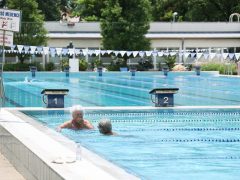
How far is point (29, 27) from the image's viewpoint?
1709 inches

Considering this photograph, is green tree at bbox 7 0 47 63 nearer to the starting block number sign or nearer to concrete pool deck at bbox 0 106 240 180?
the starting block number sign

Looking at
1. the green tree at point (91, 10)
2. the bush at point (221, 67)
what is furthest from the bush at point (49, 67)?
the bush at point (221, 67)

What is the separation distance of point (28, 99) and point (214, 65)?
82.5 feet

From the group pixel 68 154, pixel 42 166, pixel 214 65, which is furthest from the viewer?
pixel 214 65

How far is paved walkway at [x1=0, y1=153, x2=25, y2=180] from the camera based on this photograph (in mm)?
7225

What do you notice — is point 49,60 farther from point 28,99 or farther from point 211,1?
point 28,99

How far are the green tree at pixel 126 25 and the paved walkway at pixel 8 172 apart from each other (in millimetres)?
36546

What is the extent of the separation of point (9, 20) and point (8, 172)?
178 inches

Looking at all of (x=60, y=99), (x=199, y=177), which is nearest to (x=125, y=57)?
(x=60, y=99)

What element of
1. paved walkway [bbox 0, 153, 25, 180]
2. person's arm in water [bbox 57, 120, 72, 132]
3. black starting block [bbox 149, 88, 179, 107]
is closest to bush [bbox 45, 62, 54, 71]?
black starting block [bbox 149, 88, 179, 107]

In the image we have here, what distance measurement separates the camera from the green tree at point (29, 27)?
43.2 m

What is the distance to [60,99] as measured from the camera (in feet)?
49.3

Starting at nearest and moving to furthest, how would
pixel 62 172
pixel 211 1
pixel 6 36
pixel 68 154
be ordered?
pixel 62 172 → pixel 68 154 → pixel 6 36 → pixel 211 1

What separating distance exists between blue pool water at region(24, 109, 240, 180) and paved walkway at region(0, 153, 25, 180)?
1.46 m
